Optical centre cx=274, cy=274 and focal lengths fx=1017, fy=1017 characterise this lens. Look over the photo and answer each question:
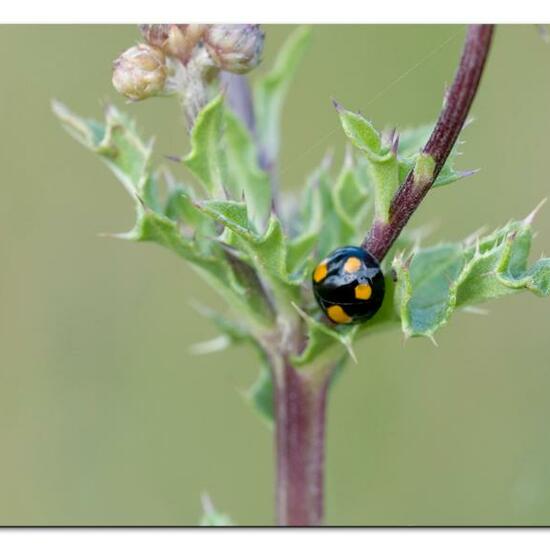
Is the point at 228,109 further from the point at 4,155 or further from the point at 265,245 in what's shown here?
the point at 4,155

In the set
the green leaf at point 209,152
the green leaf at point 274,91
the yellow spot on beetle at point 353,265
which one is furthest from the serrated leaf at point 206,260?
the green leaf at point 274,91

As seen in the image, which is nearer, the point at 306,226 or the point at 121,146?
the point at 121,146

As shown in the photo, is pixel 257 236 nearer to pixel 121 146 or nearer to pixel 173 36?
pixel 173 36

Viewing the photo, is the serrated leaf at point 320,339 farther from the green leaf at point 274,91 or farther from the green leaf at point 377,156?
the green leaf at point 274,91

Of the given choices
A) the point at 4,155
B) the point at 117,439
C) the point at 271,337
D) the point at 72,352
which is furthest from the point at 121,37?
the point at 271,337

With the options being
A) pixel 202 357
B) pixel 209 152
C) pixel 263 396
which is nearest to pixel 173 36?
pixel 209 152

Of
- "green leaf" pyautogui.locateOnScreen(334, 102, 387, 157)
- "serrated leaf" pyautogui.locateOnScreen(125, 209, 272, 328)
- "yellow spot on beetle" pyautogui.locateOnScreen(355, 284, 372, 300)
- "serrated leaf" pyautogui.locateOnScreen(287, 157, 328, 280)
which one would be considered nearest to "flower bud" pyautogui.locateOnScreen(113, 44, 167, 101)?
"serrated leaf" pyautogui.locateOnScreen(125, 209, 272, 328)

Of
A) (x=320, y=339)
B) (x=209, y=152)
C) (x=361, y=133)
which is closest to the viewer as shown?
(x=361, y=133)

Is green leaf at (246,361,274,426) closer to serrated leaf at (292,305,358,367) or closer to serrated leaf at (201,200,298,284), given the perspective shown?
serrated leaf at (292,305,358,367)
